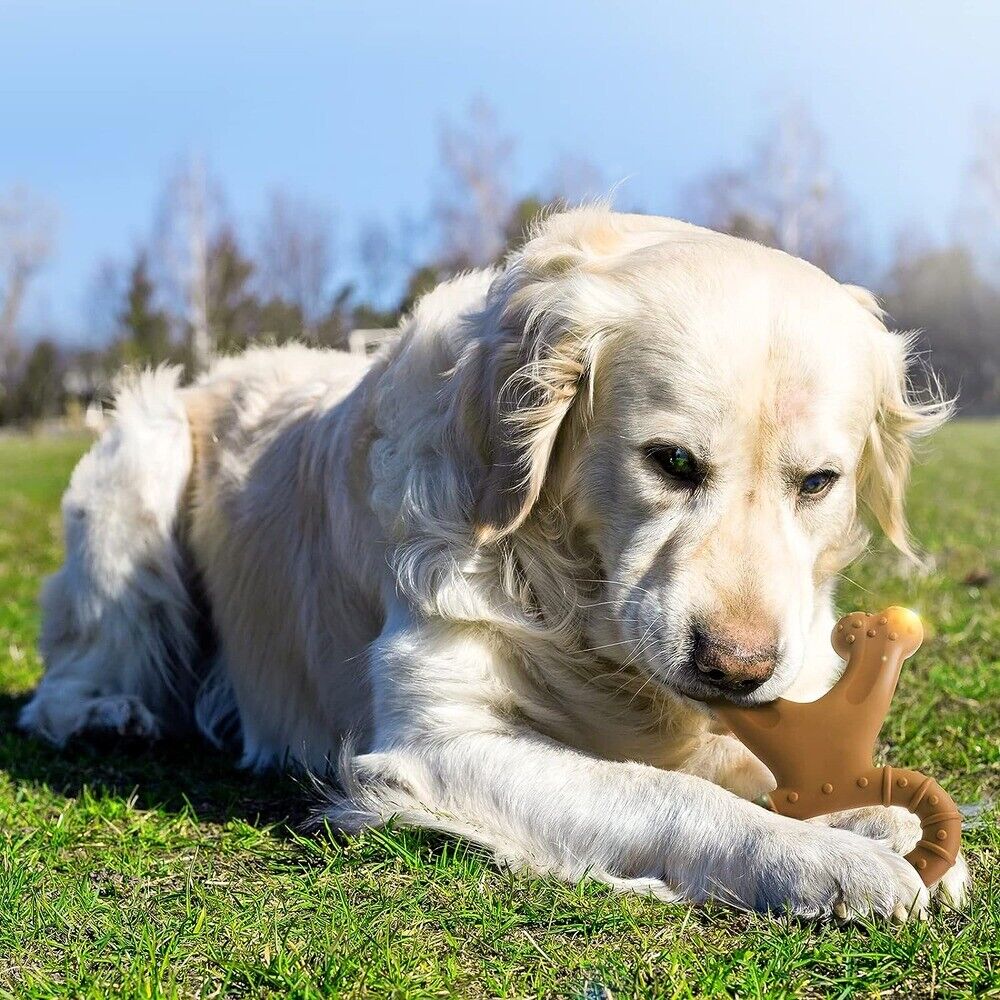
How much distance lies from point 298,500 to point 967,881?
231 cm

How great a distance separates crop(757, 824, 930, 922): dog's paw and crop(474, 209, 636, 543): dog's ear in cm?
98

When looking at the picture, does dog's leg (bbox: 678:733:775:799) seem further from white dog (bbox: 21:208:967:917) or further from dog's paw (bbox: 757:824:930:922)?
dog's paw (bbox: 757:824:930:922)

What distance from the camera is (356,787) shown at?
2.96 m

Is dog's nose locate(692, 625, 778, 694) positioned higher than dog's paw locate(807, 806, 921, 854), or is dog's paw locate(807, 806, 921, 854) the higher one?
dog's nose locate(692, 625, 778, 694)

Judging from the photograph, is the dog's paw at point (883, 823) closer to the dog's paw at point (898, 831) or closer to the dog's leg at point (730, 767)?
the dog's paw at point (898, 831)

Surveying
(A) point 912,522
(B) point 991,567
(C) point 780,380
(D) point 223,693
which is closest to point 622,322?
(C) point 780,380

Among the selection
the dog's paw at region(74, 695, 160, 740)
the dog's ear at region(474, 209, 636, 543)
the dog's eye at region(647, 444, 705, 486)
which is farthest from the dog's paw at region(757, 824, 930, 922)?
the dog's paw at region(74, 695, 160, 740)

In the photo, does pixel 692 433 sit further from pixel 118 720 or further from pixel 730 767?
pixel 118 720

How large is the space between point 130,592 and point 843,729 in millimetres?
2748

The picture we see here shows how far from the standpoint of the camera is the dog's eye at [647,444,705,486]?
2.64m

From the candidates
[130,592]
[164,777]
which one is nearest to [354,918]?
[164,777]

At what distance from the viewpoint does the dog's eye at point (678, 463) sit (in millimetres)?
2641

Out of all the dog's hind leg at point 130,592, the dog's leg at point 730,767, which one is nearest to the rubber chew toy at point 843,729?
the dog's leg at point 730,767

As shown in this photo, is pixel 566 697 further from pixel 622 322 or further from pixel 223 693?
pixel 223 693
